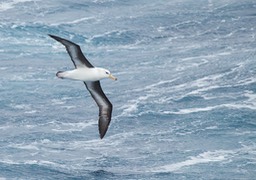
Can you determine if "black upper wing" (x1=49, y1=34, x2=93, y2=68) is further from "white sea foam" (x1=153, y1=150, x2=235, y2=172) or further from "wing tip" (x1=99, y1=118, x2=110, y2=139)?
"white sea foam" (x1=153, y1=150, x2=235, y2=172)

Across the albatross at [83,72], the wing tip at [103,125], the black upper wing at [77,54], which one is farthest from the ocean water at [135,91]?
the black upper wing at [77,54]

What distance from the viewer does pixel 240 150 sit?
68.2 metres

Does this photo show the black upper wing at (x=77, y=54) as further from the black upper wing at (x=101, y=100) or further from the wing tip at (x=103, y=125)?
the wing tip at (x=103, y=125)

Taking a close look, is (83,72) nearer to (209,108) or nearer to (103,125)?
(103,125)

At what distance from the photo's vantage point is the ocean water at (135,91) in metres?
67.0

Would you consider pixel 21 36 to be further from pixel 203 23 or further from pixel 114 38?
pixel 203 23

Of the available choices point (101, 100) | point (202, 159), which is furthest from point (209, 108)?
point (101, 100)

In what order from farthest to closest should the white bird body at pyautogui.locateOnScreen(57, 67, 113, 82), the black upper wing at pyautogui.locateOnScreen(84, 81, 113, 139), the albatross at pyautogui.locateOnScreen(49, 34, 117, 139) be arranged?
the black upper wing at pyautogui.locateOnScreen(84, 81, 113, 139)
the white bird body at pyautogui.locateOnScreen(57, 67, 113, 82)
the albatross at pyautogui.locateOnScreen(49, 34, 117, 139)

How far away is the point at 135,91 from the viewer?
78.9 meters

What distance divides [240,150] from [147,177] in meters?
6.77

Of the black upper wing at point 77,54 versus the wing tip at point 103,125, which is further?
the wing tip at point 103,125

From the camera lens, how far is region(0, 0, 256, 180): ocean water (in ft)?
220

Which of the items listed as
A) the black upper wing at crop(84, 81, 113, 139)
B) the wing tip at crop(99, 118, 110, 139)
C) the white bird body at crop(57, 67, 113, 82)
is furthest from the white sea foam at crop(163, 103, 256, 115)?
the white bird body at crop(57, 67, 113, 82)

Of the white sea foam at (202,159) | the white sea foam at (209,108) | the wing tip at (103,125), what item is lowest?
the white sea foam at (202,159)
